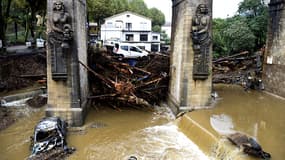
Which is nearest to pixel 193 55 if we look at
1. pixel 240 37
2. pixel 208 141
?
pixel 208 141

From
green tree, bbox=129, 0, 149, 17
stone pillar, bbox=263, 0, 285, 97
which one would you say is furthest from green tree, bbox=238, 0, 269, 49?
green tree, bbox=129, 0, 149, 17

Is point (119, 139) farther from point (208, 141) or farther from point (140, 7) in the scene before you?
point (140, 7)

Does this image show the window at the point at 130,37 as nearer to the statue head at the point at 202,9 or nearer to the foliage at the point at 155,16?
the foliage at the point at 155,16

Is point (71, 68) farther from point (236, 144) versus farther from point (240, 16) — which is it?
point (240, 16)

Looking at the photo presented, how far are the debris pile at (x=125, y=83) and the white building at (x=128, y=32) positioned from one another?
22748 millimetres

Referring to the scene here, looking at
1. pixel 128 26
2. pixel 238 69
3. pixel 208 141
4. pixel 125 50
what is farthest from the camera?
pixel 128 26

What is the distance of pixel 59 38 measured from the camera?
6863 millimetres

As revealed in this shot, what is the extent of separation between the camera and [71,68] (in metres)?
7.13

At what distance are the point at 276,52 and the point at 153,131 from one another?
645cm

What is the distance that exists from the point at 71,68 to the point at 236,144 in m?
4.86

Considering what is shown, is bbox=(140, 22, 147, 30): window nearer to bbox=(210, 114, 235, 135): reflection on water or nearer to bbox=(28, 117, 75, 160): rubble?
bbox=(210, 114, 235, 135): reflection on water

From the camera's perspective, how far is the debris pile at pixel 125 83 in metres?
8.80

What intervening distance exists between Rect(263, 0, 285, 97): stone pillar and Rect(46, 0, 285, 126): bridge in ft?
12.7

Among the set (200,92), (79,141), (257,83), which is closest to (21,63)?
(79,141)
